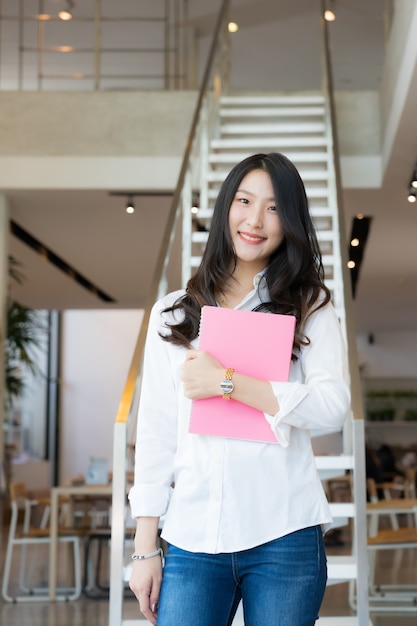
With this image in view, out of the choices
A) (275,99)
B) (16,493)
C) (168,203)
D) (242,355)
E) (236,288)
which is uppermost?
(275,99)

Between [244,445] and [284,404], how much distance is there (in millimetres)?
93

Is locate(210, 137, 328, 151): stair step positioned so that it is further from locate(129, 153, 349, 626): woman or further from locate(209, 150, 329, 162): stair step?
locate(129, 153, 349, 626): woman

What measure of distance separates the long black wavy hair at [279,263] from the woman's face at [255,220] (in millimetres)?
12

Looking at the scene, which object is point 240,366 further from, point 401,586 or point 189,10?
point 189,10

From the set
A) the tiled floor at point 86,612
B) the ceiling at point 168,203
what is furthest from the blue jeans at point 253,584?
the ceiling at point 168,203

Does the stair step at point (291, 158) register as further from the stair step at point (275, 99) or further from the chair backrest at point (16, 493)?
the chair backrest at point (16, 493)

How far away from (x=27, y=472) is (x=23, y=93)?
26.8ft

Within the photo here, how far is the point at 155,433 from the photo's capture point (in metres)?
1.50

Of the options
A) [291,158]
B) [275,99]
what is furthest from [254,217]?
[275,99]

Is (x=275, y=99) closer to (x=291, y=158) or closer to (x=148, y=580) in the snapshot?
(x=291, y=158)

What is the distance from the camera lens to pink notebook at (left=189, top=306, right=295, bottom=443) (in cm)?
145

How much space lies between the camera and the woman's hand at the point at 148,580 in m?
1.45

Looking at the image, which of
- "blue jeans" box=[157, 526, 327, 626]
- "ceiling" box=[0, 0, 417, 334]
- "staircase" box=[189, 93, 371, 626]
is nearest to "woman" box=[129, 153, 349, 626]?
"blue jeans" box=[157, 526, 327, 626]

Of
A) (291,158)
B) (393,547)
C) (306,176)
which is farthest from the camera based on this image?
(291,158)
